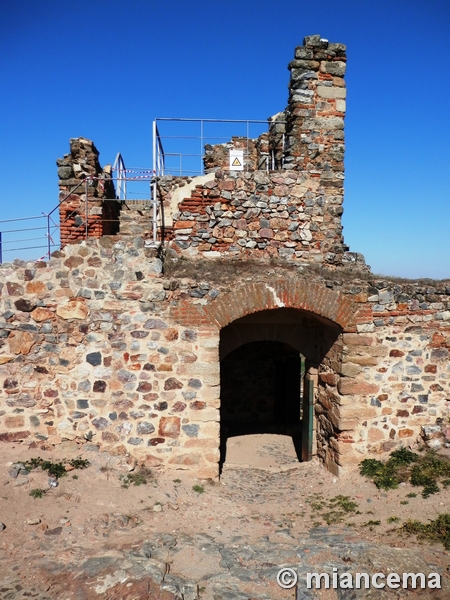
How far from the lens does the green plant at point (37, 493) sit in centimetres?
532

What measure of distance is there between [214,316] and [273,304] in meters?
0.92

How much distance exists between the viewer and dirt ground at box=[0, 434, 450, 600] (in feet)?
13.6

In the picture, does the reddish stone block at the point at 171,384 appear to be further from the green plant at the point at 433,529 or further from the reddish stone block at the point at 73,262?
the green plant at the point at 433,529

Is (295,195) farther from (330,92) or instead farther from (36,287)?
(36,287)

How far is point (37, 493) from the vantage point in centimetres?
535

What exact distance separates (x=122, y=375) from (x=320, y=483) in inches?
141

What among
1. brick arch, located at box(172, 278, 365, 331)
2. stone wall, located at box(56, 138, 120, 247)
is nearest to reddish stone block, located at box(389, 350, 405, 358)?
brick arch, located at box(172, 278, 365, 331)

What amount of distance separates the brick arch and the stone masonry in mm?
21

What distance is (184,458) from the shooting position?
20.9 ft

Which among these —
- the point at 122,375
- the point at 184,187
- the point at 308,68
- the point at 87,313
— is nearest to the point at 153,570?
the point at 122,375

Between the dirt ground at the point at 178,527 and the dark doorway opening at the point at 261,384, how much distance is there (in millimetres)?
4588

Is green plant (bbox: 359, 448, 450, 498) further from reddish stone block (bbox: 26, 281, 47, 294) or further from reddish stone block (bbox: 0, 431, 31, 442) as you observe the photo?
reddish stone block (bbox: 26, 281, 47, 294)

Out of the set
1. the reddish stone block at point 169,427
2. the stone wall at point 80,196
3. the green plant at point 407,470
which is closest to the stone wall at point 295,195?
the stone wall at point 80,196

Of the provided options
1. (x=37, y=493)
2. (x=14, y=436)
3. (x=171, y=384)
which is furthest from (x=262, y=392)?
(x=37, y=493)
